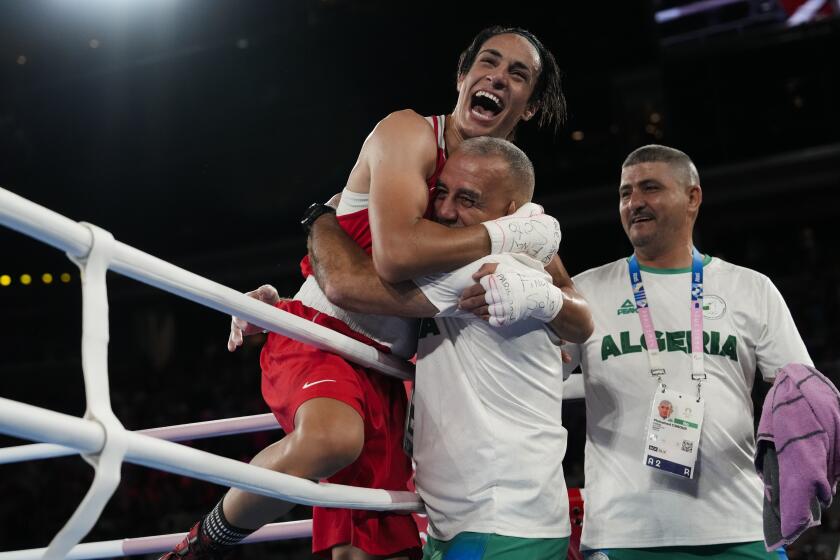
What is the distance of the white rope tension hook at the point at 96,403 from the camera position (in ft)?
3.05

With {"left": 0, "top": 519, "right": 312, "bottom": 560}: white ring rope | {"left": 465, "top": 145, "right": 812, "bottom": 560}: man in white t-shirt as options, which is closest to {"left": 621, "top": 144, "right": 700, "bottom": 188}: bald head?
{"left": 465, "top": 145, "right": 812, "bottom": 560}: man in white t-shirt

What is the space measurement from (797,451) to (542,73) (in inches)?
41.7

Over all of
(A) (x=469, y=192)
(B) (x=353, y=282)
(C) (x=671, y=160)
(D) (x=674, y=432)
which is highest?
A: (C) (x=671, y=160)

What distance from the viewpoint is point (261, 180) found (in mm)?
10344

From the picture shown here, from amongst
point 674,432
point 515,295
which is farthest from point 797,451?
point 515,295

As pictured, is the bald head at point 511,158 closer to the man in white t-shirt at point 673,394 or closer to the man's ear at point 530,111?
the man's ear at point 530,111

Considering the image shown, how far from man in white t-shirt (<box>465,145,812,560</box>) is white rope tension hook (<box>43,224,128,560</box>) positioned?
133cm

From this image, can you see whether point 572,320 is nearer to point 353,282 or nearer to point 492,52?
point 353,282

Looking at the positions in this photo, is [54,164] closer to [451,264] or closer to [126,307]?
[126,307]

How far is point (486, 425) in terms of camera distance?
1556 millimetres

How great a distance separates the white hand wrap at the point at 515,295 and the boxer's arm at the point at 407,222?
0.27 feet

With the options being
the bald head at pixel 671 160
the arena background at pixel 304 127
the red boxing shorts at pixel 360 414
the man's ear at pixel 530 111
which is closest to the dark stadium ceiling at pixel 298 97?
the arena background at pixel 304 127

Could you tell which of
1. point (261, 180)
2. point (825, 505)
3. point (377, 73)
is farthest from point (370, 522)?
point (261, 180)

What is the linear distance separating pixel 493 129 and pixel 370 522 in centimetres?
88
